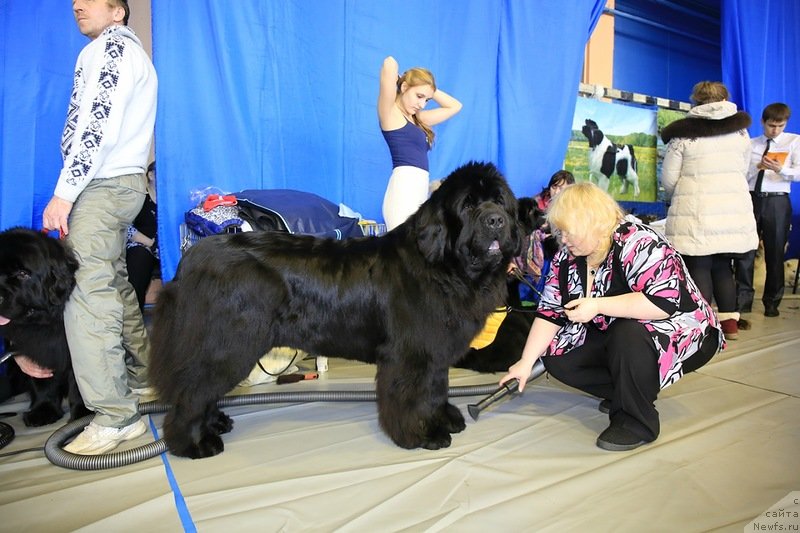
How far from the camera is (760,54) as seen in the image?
670 centimetres

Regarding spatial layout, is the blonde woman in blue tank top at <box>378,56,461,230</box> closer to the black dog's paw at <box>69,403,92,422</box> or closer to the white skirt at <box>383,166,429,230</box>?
the white skirt at <box>383,166,429,230</box>

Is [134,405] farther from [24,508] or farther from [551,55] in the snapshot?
[551,55]

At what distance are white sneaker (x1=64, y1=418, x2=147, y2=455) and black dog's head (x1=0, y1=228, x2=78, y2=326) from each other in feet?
1.94

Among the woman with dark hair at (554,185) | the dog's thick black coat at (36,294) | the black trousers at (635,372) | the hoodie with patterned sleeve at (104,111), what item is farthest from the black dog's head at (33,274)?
the woman with dark hair at (554,185)

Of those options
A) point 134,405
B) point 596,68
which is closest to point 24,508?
point 134,405

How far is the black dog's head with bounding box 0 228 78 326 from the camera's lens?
2.26m

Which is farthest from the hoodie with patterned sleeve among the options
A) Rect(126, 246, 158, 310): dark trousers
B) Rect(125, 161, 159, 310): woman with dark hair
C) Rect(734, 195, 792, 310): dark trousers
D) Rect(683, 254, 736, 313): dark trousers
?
Rect(734, 195, 792, 310): dark trousers

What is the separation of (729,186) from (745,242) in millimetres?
493

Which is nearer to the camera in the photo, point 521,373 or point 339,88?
point 521,373

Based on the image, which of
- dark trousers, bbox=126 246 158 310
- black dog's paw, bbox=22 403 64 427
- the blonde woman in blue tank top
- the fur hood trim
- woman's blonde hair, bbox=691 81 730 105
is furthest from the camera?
woman's blonde hair, bbox=691 81 730 105

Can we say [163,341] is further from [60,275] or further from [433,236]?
[433,236]

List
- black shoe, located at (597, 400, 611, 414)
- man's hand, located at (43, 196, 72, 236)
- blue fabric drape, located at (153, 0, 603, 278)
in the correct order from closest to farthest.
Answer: man's hand, located at (43, 196, 72, 236) < black shoe, located at (597, 400, 611, 414) < blue fabric drape, located at (153, 0, 603, 278)

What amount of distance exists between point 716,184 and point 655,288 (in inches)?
→ 104

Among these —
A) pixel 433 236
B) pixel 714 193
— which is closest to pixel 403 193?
pixel 433 236
